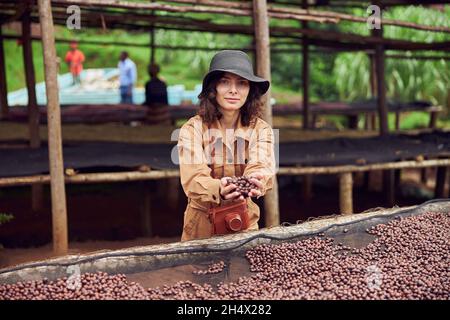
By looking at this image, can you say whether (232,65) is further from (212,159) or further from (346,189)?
(346,189)

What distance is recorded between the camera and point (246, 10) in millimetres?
4738

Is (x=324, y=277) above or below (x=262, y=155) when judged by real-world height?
below

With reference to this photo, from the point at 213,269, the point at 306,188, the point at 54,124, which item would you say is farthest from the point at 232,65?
the point at 306,188

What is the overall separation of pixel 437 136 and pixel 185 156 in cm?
473

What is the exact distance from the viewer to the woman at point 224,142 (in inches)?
99.0

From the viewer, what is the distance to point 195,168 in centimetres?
256

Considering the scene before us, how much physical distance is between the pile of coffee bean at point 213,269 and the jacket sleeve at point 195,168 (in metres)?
0.27

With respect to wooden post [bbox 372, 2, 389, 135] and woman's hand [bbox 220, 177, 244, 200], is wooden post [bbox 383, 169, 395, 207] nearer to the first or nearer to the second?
wooden post [bbox 372, 2, 389, 135]

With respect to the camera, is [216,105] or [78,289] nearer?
[78,289]

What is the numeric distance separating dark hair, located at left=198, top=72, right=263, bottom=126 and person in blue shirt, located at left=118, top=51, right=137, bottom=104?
833cm

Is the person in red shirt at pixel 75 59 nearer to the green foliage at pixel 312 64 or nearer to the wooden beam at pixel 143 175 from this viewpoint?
the green foliage at pixel 312 64

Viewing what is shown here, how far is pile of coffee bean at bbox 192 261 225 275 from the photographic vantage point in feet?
7.69

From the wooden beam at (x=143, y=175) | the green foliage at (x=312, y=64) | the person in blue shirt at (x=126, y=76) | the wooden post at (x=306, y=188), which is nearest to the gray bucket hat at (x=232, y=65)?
the wooden beam at (x=143, y=175)

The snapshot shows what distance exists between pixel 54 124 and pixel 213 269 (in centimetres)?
225
